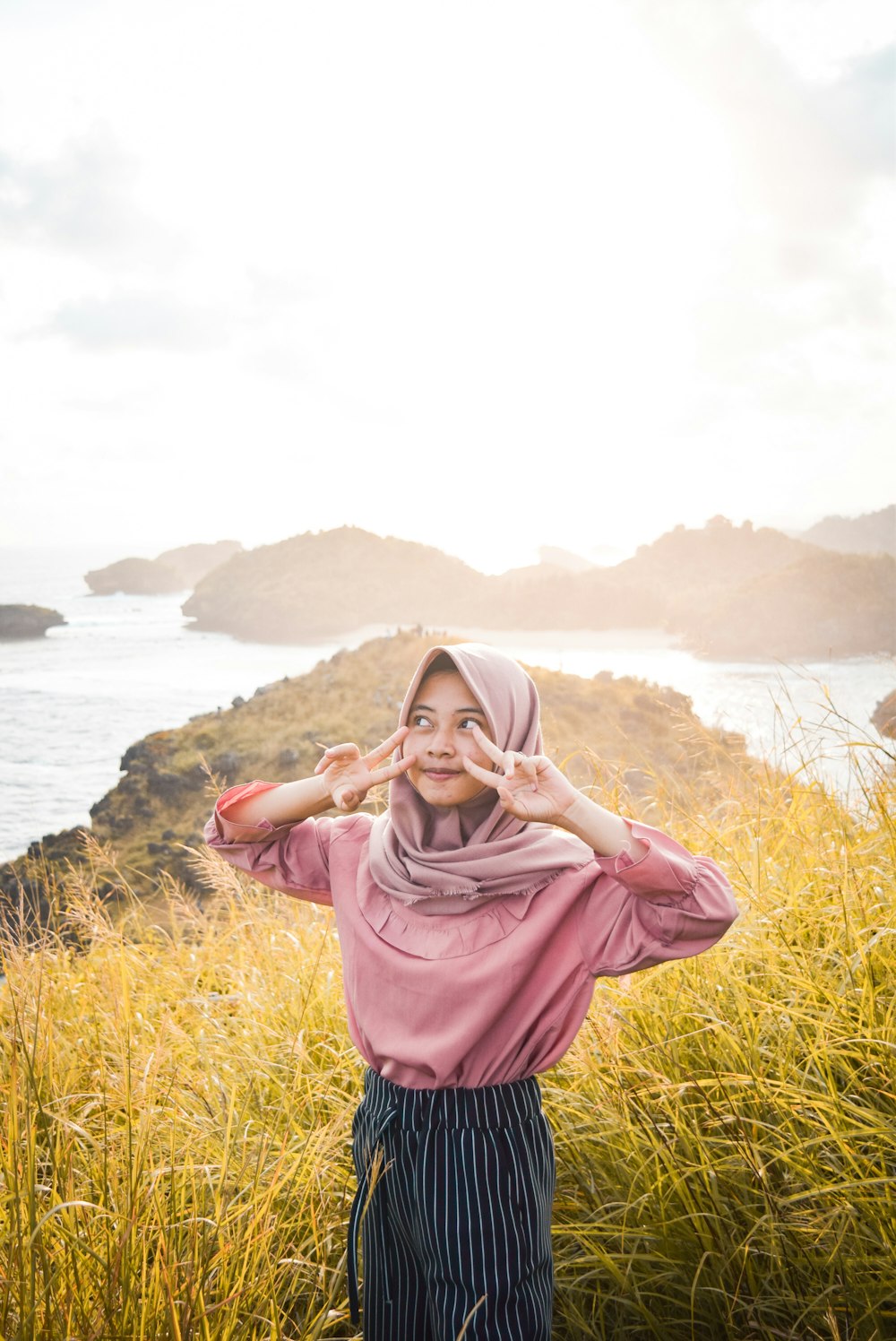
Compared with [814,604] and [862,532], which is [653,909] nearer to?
[862,532]

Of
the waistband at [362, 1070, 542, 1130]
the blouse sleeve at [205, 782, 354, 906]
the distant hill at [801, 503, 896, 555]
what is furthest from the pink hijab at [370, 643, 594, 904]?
the distant hill at [801, 503, 896, 555]

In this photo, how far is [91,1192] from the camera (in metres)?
1.50

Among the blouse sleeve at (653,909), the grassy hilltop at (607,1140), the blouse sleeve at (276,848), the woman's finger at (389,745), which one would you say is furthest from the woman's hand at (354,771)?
the grassy hilltop at (607,1140)

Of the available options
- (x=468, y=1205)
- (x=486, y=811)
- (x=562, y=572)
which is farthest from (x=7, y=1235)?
(x=562, y=572)

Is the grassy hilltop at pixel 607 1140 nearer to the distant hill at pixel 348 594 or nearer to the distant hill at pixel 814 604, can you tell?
the distant hill at pixel 814 604

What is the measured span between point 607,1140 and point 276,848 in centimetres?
92

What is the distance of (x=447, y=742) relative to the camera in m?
1.34

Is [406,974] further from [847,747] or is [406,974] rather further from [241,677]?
[241,677]

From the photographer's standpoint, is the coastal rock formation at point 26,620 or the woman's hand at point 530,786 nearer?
the woman's hand at point 530,786

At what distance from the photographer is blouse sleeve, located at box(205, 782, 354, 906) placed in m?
1.52

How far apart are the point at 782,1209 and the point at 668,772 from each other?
5.29 feet

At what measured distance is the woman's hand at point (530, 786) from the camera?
123 centimetres

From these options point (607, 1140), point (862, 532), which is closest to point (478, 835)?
point (607, 1140)

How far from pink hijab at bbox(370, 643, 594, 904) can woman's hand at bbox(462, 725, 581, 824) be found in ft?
0.28
